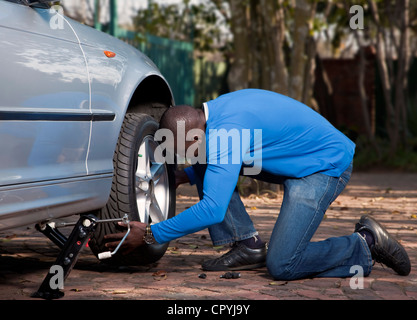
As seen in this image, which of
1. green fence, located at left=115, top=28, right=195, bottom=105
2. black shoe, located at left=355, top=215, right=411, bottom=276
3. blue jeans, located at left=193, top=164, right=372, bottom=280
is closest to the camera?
blue jeans, located at left=193, top=164, right=372, bottom=280

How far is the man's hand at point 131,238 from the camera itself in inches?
144

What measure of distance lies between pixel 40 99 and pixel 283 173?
1.42m

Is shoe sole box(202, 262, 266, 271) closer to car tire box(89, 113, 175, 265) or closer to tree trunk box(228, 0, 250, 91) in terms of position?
car tire box(89, 113, 175, 265)

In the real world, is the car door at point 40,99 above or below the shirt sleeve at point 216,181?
above

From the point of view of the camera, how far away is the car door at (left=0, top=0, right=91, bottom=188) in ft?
9.96

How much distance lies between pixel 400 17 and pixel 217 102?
360 inches

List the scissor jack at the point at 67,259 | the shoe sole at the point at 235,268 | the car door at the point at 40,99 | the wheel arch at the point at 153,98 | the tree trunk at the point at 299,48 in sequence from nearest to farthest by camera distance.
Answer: the car door at the point at 40,99 → the scissor jack at the point at 67,259 → the shoe sole at the point at 235,268 → the wheel arch at the point at 153,98 → the tree trunk at the point at 299,48

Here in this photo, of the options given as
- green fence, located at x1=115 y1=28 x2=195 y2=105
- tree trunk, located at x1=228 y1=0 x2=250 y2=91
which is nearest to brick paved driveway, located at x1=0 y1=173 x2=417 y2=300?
tree trunk, located at x1=228 y1=0 x2=250 y2=91

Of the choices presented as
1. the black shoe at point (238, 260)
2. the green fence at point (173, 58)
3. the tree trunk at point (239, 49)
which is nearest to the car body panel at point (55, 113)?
the black shoe at point (238, 260)

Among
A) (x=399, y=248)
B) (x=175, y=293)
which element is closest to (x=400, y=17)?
(x=399, y=248)

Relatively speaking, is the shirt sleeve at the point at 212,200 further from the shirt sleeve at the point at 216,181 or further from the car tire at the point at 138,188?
the car tire at the point at 138,188

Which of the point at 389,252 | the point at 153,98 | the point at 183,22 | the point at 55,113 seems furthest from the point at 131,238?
the point at 183,22

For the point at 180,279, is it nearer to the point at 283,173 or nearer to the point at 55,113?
the point at 283,173

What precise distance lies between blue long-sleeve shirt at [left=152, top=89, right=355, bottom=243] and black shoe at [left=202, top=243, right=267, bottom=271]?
56 centimetres
